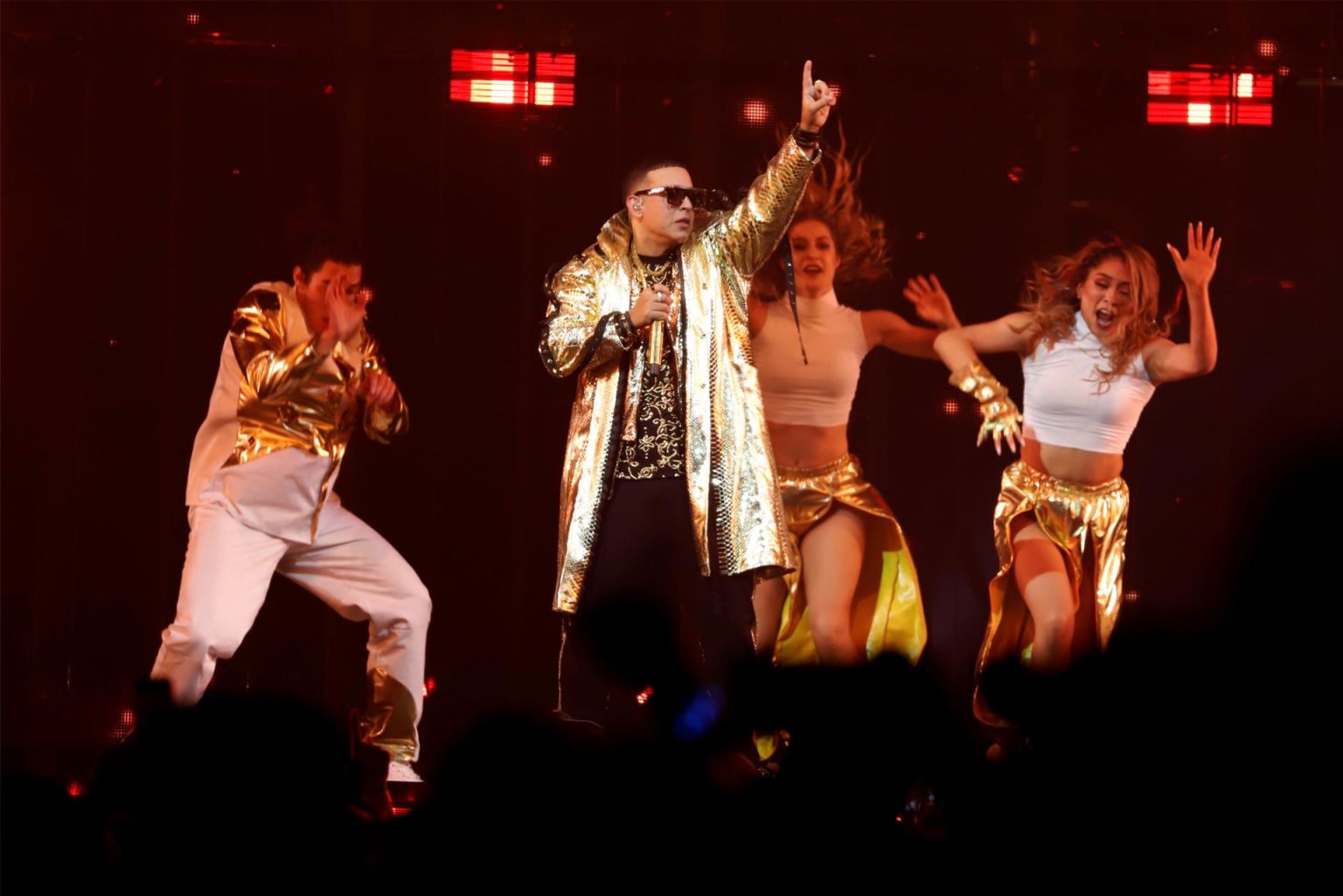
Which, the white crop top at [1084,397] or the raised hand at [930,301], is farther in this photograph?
the raised hand at [930,301]

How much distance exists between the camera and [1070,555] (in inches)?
257

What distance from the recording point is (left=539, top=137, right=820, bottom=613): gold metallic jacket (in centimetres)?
560

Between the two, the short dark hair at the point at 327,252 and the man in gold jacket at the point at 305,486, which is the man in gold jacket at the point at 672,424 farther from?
the short dark hair at the point at 327,252

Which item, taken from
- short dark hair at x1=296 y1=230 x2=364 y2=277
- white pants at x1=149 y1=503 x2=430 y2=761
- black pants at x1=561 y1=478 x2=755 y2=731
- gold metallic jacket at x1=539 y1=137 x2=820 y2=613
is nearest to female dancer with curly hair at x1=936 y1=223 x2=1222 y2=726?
gold metallic jacket at x1=539 y1=137 x2=820 y2=613

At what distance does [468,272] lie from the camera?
683 cm

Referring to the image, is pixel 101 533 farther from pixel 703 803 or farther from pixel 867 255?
pixel 703 803

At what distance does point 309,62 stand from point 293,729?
416 cm

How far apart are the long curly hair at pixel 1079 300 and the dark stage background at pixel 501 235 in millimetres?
103

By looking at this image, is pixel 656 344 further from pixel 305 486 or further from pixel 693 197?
pixel 305 486

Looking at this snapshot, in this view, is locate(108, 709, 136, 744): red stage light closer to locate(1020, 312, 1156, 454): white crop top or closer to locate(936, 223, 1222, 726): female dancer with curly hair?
locate(936, 223, 1222, 726): female dancer with curly hair

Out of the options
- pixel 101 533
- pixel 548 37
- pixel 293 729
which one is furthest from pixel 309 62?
pixel 293 729

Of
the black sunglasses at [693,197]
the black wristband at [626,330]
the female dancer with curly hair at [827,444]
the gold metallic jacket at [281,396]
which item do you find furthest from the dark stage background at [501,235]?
the black wristband at [626,330]

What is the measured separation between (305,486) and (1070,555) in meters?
2.69

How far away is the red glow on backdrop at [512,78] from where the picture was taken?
6828mm
